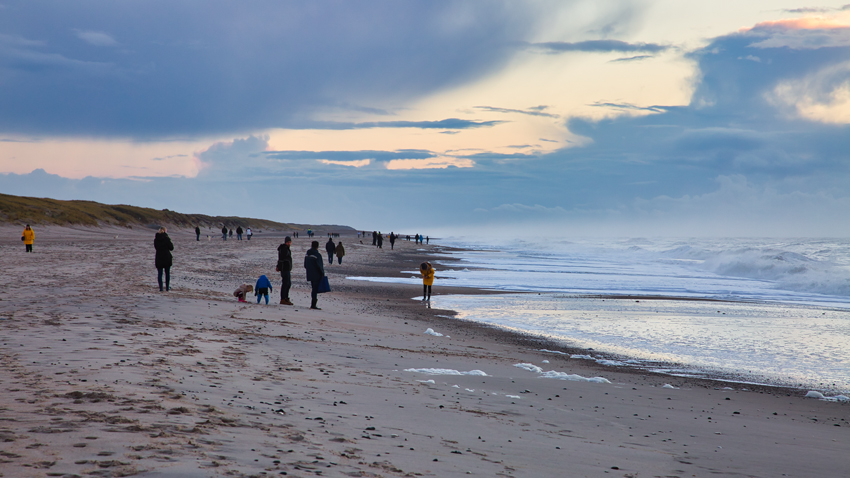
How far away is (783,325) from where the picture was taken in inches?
645

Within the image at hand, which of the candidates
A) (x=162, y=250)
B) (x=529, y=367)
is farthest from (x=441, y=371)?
(x=162, y=250)

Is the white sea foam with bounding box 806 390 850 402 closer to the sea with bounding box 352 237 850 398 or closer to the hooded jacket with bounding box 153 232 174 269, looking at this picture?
the sea with bounding box 352 237 850 398

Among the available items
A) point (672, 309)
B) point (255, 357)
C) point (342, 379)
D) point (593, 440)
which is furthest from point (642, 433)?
point (672, 309)

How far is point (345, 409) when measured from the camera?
6121 mm

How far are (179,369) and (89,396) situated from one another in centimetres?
179

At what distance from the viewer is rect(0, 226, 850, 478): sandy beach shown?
436 centimetres

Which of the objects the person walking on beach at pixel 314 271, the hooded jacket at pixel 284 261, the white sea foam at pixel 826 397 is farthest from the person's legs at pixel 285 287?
Result: the white sea foam at pixel 826 397

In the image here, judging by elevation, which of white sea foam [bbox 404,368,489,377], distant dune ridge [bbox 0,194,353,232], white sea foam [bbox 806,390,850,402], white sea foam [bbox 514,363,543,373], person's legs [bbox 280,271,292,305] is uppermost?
distant dune ridge [bbox 0,194,353,232]

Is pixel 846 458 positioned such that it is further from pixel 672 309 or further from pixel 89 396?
pixel 672 309

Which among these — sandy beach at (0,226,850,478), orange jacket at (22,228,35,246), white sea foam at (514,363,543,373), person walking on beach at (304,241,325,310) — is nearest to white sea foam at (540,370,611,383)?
sandy beach at (0,226,850,478)

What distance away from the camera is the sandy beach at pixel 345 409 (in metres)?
4.36

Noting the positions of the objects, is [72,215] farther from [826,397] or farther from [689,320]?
[826,397]

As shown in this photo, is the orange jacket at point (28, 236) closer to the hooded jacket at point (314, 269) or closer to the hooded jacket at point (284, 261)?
the hooded jacket at point (284, 261)

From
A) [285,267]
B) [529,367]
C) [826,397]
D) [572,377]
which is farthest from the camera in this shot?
[285,267]
